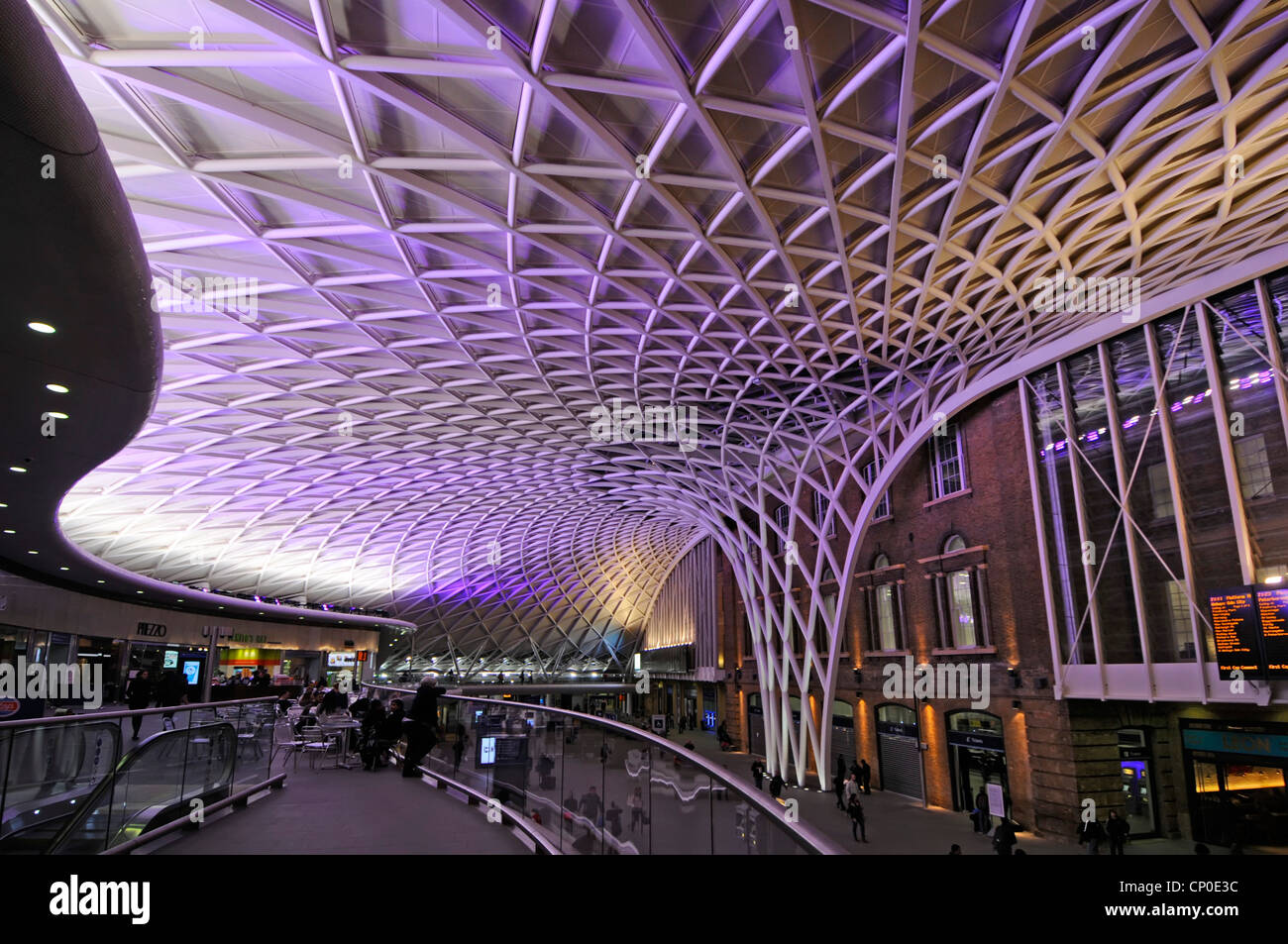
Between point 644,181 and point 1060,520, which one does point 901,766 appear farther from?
point 644,181

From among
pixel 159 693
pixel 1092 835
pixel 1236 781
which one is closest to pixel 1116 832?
pixel 1092 835

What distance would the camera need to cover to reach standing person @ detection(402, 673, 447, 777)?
44.2 feet

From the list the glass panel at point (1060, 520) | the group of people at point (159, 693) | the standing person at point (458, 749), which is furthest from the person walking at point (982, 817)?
the group of people at point (159, 693)

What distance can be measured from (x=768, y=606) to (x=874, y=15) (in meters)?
34.1

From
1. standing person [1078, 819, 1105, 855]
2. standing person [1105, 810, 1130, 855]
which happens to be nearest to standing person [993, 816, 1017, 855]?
standing person [1078, 819, 1105, 855]

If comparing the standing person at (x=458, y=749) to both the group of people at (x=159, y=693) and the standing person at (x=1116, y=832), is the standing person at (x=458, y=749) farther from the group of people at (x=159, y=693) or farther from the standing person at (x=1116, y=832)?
the standing person at (x=1116, y=832)

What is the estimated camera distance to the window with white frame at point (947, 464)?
102ft

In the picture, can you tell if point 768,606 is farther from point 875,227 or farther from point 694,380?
point 875,227

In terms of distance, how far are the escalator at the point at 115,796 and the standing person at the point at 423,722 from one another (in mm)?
3619

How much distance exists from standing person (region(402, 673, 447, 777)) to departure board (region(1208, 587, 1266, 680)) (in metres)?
20.3

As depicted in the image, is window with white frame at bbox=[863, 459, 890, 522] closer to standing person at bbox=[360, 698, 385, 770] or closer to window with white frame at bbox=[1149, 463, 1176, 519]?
window with white frame at bbox=[1149, 463, 1176, 519]
